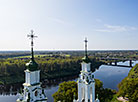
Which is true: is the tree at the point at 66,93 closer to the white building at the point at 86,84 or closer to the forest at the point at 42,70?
the white building at the point at 86,84

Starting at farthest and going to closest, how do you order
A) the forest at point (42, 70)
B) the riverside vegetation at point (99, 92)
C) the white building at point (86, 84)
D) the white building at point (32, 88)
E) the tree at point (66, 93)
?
1. the forest at point (42, 70)
2. the riverside vegetation at point (99, 92)
3. the tree at point (66, 93)
4. the white building at point (86, 84)
5. the white building at point (32, 88)

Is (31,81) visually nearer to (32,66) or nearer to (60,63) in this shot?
(32,66)

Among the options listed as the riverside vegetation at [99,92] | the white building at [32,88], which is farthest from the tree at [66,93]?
the white building at [32,88]

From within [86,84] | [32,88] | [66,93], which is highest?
[32,88]

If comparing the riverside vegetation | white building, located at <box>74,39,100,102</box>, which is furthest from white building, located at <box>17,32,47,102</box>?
the riverside vegetation

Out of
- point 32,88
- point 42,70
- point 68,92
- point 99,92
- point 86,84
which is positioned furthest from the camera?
point 42,70

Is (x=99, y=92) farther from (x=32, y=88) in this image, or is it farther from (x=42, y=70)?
(x=42, y=70)

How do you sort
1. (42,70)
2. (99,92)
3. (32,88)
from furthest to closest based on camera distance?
(42,70) → (99,92) → (32,88)

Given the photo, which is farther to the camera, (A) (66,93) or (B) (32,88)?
(A) (66,93)

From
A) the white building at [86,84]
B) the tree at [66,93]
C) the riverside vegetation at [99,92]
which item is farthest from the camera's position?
the riverside vegetation at [99,92]

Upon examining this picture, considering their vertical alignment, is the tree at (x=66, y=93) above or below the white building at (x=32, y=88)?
below

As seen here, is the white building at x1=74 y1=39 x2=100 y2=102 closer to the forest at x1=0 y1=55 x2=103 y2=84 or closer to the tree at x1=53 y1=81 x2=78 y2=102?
the tree at x1=53 y1=81 x2=78 y2=102

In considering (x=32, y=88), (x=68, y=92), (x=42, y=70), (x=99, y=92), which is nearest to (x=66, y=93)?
(x=68, y=92)
